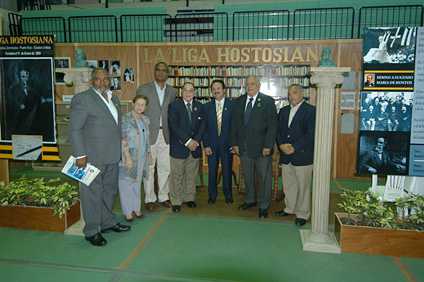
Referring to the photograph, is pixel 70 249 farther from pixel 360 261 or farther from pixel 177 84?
pixel 177 84

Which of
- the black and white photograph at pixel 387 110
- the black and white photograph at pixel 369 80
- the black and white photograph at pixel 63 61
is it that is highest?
the black and white photograph at pixel 63 61

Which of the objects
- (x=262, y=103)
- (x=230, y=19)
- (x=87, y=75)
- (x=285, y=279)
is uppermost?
(x=230, y=19)

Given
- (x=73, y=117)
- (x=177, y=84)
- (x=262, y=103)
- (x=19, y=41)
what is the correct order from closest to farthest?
(x=73, y=117) → (x=19, y=41) → (x=262, y=103) → (x=177, y=84)

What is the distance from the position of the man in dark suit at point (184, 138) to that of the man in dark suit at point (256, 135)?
0.50 metres

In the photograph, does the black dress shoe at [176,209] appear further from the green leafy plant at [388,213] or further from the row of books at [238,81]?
the row of books at [238,81]

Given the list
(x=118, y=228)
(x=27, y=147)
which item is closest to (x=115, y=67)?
(x=27, y=147)

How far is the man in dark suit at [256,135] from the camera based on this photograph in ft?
12.9

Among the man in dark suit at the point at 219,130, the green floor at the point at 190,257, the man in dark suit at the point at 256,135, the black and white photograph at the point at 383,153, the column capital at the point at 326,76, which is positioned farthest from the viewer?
the man in dark suit at the point at 219,130

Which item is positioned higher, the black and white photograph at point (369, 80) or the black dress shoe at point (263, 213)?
the black and white photograph at point (369, 80)

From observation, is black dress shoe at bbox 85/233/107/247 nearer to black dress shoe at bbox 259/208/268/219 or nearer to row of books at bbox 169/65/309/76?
black dress shoe at bbox 259/208/268/219

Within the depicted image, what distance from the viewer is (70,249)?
3141mm

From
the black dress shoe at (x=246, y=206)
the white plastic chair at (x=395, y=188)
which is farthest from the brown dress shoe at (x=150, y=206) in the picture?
the white plastic chair at (x=395, y=188)

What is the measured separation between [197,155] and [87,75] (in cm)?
173

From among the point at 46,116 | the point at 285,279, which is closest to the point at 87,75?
the point at 46,116
